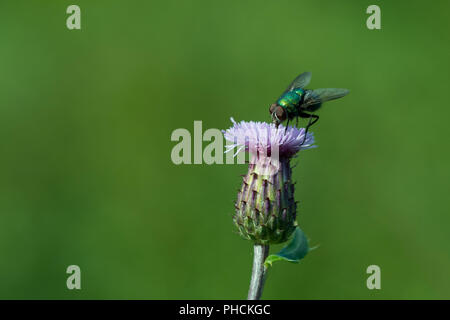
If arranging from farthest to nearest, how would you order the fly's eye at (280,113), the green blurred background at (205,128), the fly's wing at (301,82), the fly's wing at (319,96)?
the green blurred background at (205,128) → the fly's wing at (301,82) → the fly's wing at (319,96) → the fly's eye at (280,113)

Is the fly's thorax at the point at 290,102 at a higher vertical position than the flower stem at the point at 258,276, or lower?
higher

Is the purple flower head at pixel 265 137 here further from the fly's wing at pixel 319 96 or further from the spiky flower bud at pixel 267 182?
the fly's wing at pixel 319 96

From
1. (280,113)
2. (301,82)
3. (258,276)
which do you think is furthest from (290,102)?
(258,276)

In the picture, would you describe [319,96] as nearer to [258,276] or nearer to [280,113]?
[280,113]

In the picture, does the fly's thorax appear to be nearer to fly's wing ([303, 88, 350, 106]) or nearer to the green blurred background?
fly's wing ([303, 88, 350, 106])

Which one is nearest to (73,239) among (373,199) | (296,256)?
(373,199)

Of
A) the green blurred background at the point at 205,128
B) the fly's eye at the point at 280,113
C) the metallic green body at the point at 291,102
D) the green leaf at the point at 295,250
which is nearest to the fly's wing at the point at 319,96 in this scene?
the metallic green body at the point at 291,102

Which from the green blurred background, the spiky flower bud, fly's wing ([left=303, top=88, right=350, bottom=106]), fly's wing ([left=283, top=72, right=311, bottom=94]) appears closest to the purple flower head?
the spiky flower bud
